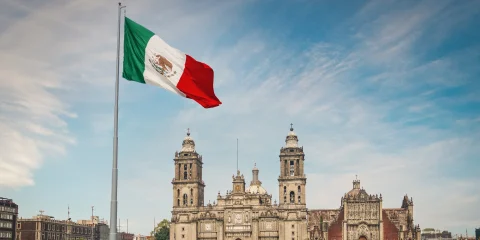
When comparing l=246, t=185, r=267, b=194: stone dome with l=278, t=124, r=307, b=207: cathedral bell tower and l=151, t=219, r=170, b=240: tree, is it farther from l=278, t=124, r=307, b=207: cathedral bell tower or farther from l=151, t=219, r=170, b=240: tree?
l=151, t=219, r=170, b=240: tree

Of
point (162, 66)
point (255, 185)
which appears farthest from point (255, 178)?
point (162, 66)

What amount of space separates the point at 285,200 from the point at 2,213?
51080 mm

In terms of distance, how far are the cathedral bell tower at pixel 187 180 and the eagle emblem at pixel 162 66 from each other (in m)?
93.5

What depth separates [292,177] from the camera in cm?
11069

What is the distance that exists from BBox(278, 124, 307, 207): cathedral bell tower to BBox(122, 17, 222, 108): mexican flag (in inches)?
3559

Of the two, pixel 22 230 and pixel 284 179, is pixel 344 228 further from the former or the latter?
pixel 22 230

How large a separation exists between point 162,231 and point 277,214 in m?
38.0

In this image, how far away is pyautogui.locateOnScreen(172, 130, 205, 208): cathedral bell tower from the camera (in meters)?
114

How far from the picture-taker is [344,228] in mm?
110375

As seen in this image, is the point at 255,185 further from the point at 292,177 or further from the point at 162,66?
the point at 162,66

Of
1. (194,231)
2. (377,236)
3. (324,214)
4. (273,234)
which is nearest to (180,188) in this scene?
(194,231)

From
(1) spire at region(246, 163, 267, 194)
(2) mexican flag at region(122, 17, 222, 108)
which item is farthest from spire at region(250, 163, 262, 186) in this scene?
(2) mexican flag at region(122, 17, 222, 108)

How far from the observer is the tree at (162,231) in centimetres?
13675

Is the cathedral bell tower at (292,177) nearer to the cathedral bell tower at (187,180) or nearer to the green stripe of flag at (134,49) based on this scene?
the cathedral bell tower at (187,180)
